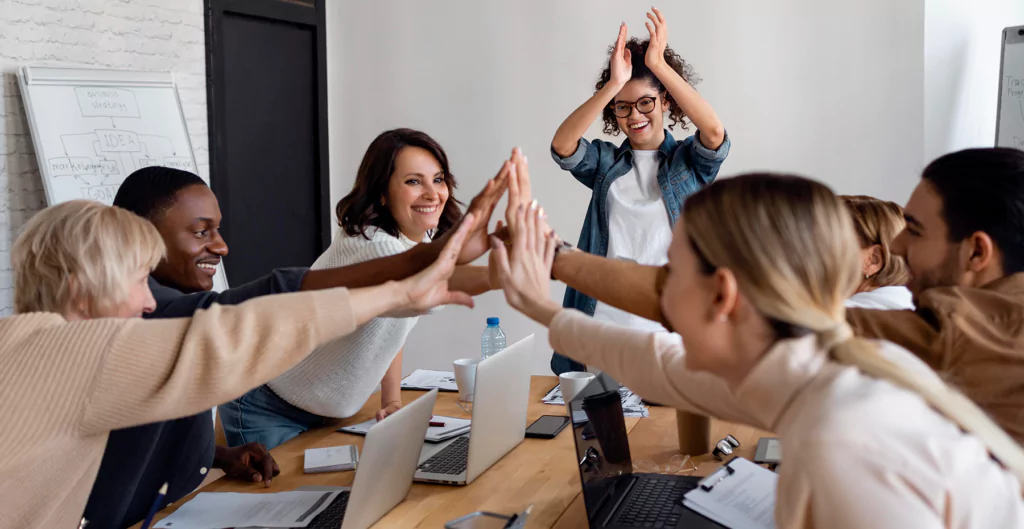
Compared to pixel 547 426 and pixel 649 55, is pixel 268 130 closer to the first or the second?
pixel 649 55

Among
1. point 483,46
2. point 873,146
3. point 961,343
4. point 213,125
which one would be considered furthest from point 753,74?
point 961,343

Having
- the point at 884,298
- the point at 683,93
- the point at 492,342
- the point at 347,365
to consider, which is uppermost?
the point at 683,93

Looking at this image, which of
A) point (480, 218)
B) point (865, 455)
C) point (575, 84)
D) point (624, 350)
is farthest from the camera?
point (575, 84)

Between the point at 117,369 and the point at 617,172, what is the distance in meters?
2.34

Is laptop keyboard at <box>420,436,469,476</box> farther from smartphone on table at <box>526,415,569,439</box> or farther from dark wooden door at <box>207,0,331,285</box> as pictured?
dark wooden door at <box>207,0,331,285</box>

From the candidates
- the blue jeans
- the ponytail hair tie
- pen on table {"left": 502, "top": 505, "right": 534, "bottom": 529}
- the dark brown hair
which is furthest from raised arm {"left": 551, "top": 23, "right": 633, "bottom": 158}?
the ponytail hair tie

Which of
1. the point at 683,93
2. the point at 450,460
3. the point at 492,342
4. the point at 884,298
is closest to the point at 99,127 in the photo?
the point at 492,342

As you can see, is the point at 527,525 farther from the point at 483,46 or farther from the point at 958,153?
the point at 483,46

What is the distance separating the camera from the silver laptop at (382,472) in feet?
4.87

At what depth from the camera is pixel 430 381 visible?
2754 millimetres

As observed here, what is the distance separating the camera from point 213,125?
4.11 meters

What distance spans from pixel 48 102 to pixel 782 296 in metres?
3.16

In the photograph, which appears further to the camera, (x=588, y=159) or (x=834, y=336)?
(x=588, y=159)

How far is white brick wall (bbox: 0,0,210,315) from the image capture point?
129 inches
